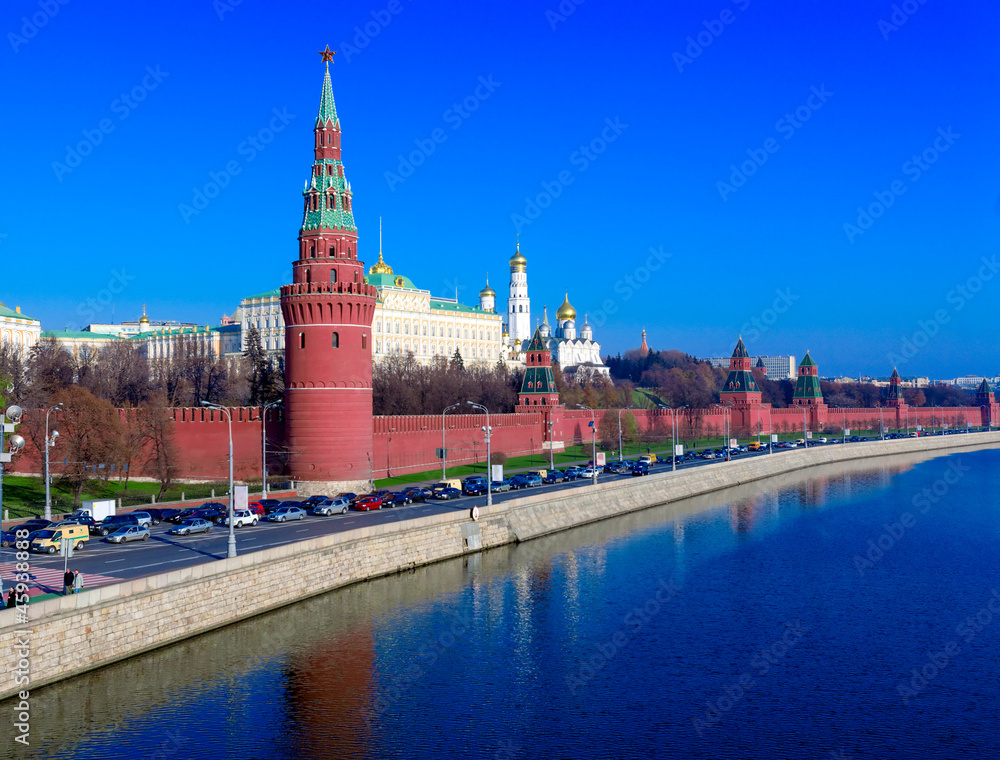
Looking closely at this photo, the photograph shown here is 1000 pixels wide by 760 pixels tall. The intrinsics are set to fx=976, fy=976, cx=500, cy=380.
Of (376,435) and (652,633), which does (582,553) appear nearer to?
(652,633)

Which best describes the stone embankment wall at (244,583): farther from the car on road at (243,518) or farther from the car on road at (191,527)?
the car on road at (191,527)

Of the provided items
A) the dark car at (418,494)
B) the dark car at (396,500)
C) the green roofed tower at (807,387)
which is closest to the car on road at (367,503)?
the dark car at (396,500)

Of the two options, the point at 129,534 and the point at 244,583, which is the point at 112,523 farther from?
the point at 244,583

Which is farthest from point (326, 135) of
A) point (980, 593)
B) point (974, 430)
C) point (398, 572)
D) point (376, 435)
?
point (974, 430)

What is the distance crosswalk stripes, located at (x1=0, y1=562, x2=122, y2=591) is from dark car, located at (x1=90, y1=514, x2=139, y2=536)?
7.69 m

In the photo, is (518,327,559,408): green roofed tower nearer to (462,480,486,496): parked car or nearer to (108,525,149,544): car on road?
(462,480,486,496): parked car

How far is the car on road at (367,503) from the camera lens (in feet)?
161

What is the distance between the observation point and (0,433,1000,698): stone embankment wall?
24594 mm

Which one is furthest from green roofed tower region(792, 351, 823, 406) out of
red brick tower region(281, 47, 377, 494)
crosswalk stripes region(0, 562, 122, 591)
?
crosswalk stripes region(0, 562, 122, 591)

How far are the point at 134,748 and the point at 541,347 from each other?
75.0 meters

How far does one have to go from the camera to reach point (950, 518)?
5812cm

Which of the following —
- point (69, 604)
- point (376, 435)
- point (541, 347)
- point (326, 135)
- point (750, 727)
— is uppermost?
point (326, 135)

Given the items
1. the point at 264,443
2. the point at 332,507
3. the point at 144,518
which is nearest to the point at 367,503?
the point at 332,507

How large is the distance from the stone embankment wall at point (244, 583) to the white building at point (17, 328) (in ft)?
299
